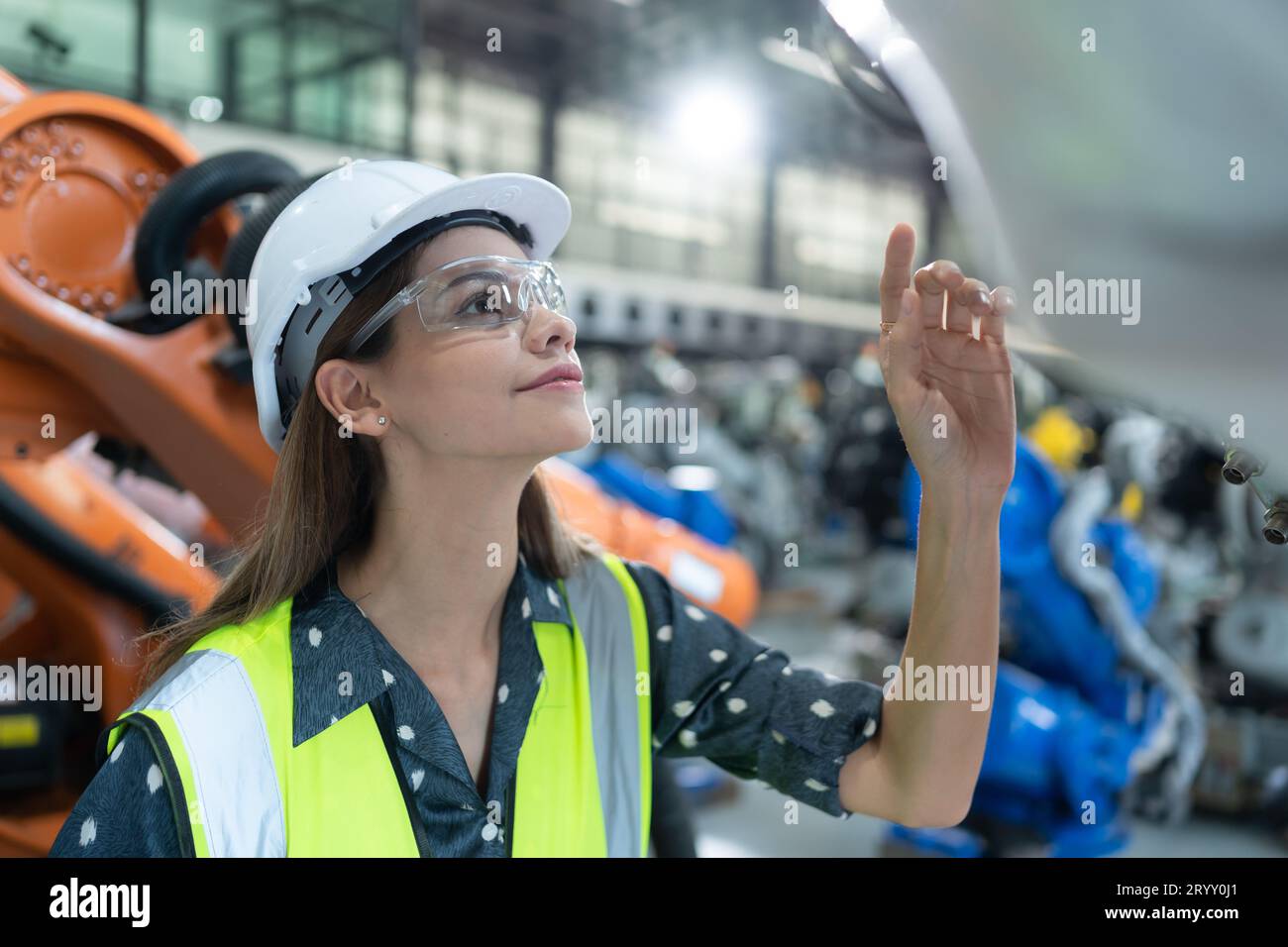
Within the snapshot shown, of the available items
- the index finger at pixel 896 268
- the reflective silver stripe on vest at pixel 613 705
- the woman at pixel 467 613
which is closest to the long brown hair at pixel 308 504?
the woman at pixel 467 613

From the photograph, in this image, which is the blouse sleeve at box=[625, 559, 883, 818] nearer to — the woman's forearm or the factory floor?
the woman's forearm

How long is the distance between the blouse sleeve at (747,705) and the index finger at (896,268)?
55 cm

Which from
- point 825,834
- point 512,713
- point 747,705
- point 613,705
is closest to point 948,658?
point 747,705

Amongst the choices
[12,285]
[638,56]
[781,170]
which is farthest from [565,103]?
[12,285]

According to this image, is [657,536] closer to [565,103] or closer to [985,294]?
[985,294]

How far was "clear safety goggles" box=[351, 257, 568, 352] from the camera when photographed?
4.33 feet

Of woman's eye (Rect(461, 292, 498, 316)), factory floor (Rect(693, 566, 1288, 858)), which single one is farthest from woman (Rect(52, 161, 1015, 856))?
factory floor (Rect(693, 566, 1288, 858))

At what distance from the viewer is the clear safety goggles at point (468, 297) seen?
1.32 metres

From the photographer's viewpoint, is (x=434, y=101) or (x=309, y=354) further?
(x=434, y=101)

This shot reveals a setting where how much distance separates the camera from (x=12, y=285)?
189 centimetres

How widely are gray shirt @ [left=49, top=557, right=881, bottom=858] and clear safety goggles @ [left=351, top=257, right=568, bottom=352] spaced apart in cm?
38

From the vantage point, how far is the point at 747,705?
146 centimetres

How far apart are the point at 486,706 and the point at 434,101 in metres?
15.8

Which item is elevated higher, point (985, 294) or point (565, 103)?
point (565, 103)
